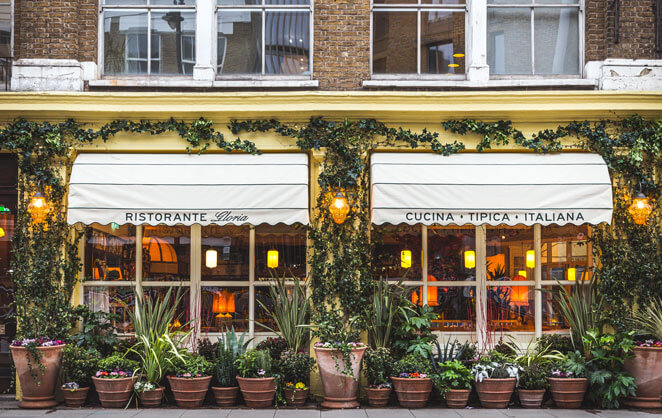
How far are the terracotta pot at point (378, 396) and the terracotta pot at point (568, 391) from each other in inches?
94.1

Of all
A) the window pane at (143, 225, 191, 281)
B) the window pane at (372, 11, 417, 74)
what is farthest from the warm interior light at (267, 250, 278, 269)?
the window pane at (372, 11, 417, 74)

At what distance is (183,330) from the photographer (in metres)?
10.6

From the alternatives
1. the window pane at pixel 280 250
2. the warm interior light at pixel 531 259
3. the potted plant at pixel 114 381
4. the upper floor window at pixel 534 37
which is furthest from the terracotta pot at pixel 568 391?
the potted plant at pixel 114 381

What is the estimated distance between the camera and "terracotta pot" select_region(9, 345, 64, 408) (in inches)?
372

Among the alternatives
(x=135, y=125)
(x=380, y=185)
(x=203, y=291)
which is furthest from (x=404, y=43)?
(x=203, y=291)

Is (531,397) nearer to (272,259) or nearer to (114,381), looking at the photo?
(272,259)

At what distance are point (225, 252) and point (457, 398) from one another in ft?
13.9

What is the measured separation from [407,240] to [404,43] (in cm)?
324

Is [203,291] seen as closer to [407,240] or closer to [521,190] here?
[407,240]

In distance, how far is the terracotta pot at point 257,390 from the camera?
31.1 ft

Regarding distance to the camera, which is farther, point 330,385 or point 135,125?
point 135,125

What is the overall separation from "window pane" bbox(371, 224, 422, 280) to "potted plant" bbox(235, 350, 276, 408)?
230cm

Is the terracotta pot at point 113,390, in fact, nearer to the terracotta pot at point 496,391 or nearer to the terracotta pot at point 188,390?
the terracotta pot at point 188,390

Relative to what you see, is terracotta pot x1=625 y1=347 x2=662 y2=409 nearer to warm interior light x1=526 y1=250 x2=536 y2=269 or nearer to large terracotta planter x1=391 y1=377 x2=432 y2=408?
warm interior light x1=526 y1=250 x2=536 y2=269
